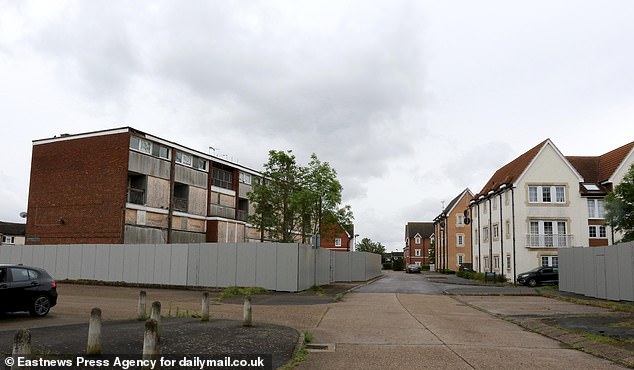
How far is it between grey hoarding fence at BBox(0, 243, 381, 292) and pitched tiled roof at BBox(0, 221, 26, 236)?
174 feet

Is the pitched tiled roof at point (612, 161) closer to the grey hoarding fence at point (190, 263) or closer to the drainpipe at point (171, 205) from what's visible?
the grey hoarding fence at point (190, 263)

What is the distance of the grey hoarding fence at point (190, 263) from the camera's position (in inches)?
1037

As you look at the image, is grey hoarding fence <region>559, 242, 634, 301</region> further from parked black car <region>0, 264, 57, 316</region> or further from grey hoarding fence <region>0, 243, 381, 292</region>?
parked black car <region>0, 264, 57, 316</region>

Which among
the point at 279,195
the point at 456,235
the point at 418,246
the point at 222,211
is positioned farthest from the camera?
the point at 418,246

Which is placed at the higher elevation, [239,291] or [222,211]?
[222,211]

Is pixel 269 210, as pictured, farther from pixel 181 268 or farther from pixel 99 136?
pixel 99 136

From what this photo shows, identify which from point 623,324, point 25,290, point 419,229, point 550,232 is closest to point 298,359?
point 25,290

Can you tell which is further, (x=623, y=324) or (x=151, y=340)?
(x=623, y=324)

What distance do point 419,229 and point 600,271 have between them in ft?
303

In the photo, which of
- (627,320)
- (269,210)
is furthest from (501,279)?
(627,320)

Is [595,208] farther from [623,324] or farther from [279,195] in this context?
[623,324]

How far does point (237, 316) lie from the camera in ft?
50.5

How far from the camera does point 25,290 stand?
45.1 feet

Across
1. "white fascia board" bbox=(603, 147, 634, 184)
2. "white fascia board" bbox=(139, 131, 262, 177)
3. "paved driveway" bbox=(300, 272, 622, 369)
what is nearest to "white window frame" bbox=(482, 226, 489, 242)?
"white fascia board" bbox=(603, 147, 634, 184)
